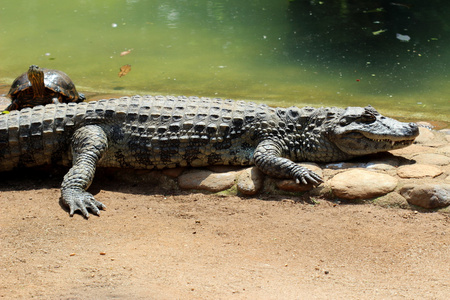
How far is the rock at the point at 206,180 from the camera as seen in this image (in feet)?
18.8

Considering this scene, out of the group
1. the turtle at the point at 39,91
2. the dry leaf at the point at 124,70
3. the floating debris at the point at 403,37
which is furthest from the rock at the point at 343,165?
the floating debris at the point at 403,37

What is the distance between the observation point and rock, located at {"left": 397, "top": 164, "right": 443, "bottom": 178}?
17.6ft

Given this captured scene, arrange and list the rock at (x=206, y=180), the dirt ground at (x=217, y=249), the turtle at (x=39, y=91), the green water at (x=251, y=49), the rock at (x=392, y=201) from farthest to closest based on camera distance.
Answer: the green water at (x=251, y=49) < the turtle at (x=39, y=91) < the rock at (x=206, y=180) < the rock at (x=392, y=201) < the dirt ground at (x=217, y=249)

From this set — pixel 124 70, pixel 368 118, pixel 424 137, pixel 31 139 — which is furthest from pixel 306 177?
pixel 124 70

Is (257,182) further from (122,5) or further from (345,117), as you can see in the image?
(122,5)

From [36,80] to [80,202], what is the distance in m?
3.77

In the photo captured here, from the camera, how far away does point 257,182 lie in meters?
5.67

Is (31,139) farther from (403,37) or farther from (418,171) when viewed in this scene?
(403,37)

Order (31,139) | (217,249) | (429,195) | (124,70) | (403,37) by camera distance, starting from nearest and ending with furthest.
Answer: (217,249), (429,195), (31,139), (124,70), (403,37)

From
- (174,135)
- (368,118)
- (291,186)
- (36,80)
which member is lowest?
(36,80)

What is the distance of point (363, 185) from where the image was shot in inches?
207

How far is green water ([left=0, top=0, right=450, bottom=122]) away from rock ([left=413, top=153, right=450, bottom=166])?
291 centimetres

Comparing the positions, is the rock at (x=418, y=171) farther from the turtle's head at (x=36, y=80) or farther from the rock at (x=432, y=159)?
the turtle's head at (x=36, y=80)

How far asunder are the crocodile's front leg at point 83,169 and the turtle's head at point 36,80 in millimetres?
2759
